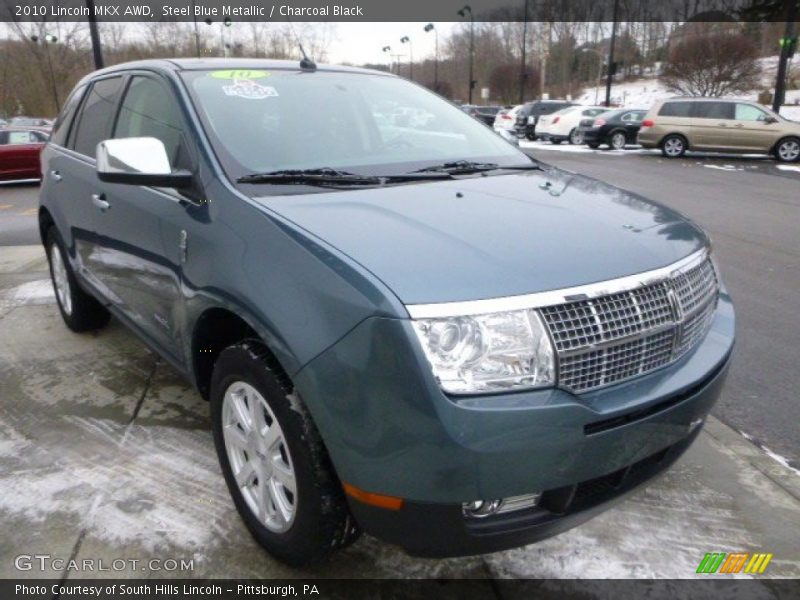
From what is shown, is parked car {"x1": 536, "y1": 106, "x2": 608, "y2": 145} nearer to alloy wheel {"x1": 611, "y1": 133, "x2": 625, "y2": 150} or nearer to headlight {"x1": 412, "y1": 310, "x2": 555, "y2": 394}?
alloy wheel {"x1": 611, "y1": 133, "x2": 625, "y2": 150}

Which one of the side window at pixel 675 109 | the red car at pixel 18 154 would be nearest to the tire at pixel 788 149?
the side window at pixel 675 109

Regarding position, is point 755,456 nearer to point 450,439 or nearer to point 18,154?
point 450,439

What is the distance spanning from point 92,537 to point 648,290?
217 cm

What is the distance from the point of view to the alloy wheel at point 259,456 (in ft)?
7.04

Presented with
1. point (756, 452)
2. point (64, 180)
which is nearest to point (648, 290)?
point (756, 452)

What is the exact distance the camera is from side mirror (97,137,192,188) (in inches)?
100.0

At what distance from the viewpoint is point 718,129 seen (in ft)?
60.4

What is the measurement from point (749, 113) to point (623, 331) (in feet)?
63.0

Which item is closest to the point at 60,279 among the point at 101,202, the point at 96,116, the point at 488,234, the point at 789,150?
the point at 96,116

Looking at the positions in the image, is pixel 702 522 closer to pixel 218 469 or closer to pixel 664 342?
pixel 664 342

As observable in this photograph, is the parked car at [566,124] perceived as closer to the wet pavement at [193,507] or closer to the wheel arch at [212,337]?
the wet pavement at [193,507]

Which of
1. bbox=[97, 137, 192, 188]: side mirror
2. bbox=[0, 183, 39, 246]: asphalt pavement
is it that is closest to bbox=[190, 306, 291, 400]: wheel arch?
bbox=[97, 137, 192, 188]: side mirror

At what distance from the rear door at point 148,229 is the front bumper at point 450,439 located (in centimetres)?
109

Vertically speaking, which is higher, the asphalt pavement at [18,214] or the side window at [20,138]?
the side window at [20,138]
